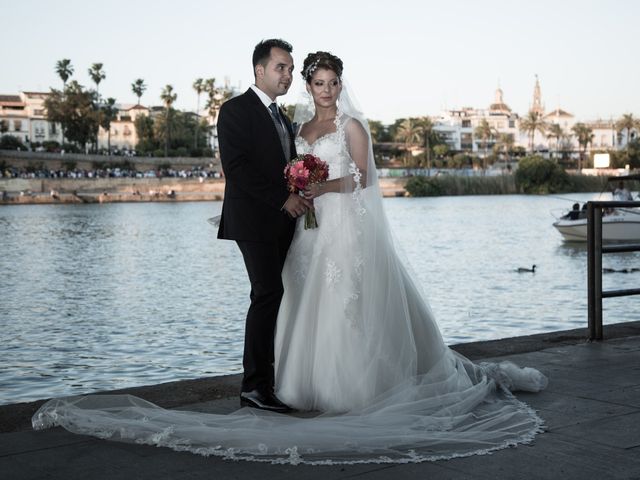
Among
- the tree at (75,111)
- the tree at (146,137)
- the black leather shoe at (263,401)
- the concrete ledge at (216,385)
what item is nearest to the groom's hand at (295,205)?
the black leather shoe at (263,401)

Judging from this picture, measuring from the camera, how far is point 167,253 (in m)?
41.0

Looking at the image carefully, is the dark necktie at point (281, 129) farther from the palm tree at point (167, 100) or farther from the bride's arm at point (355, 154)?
the palm tree at point (167, 100)

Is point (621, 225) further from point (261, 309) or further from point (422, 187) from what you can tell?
point (422, 187)

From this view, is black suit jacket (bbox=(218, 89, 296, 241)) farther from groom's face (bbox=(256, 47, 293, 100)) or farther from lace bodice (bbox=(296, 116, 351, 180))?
lace bodice (bbox=(296, 116, 351, 180))

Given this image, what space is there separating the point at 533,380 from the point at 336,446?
174cm

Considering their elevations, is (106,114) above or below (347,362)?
above

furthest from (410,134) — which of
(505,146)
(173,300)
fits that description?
(173,300)

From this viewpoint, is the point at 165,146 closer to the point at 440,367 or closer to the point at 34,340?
the point at 34,340

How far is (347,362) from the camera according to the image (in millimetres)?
5367

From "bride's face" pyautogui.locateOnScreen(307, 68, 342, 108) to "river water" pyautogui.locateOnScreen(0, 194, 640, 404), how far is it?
238 inches

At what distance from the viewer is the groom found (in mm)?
5426

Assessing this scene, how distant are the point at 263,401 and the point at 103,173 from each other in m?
117

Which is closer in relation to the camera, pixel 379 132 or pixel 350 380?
pixel 350 380

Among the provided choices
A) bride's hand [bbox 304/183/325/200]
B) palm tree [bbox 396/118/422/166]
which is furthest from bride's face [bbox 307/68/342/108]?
palm tree [bbox 396/118/422/166]
